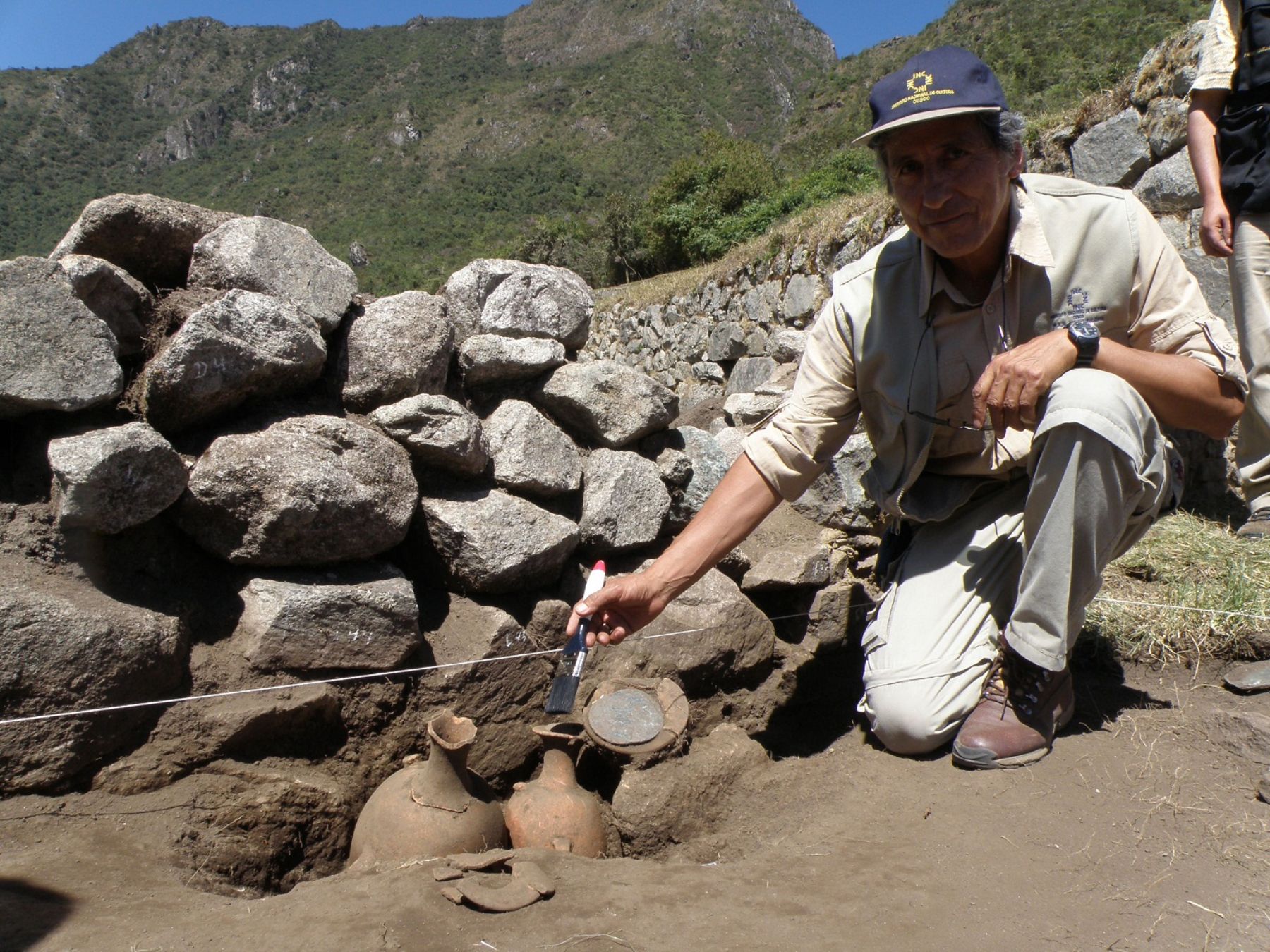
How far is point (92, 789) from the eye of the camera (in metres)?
2.43

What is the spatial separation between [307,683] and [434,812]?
615 mm

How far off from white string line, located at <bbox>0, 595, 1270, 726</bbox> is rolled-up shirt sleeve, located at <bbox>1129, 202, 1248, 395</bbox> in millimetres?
1018

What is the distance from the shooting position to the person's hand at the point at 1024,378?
2154mm

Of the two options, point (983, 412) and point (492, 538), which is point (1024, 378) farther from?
point (492, 538)

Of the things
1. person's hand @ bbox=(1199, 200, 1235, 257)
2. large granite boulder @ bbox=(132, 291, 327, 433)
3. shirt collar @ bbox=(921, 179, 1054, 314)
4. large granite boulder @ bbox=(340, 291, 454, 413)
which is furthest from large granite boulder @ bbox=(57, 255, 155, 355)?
person's hand @ bbox=(1199, 200, 1235, 257)

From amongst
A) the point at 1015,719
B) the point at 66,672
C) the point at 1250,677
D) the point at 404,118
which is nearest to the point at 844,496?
the point at 1250,677

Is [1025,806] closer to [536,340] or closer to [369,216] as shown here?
[536,340]

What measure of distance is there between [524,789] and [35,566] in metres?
1.54

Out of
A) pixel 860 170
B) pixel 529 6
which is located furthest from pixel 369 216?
pixel 529 6

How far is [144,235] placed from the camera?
316 centimetres

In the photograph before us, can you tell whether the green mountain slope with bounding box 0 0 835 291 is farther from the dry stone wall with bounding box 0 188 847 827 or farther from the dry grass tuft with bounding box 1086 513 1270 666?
the dry grass tuft with bounding box 1086 513 1270 666

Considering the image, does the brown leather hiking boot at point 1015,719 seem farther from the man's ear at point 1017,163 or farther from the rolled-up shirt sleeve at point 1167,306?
the man's ear at point 1017,163

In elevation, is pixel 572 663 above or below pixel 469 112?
below

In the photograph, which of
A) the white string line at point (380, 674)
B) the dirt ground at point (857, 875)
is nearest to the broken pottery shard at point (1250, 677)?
the dirt ground at point (857, 875)
